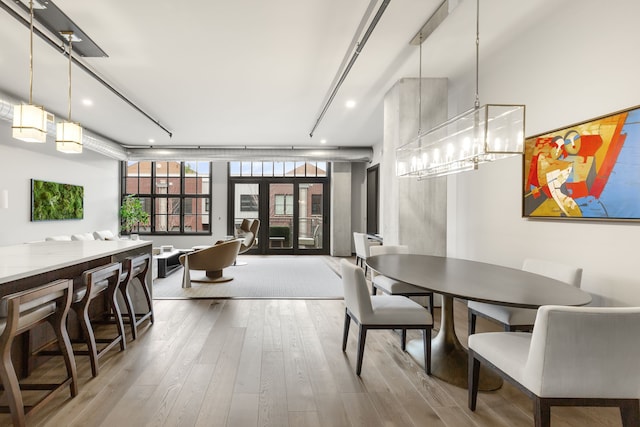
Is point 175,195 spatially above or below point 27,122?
below

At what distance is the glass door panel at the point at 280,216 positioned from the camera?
9.88 meters

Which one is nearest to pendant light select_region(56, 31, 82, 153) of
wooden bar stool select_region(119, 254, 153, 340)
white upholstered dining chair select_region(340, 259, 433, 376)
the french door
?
wooden bar stool select_region(119, 254, 153, 340)

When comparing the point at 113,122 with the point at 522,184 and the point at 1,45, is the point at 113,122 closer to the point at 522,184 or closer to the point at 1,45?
the point at 1,45

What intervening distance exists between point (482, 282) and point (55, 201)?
7.18 meters

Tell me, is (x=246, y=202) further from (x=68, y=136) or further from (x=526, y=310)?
(x=526, y=310)

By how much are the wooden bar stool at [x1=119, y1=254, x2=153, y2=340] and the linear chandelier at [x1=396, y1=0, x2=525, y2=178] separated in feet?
9.08

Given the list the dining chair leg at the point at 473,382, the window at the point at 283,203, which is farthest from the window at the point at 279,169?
the dining chair leg at the point at 473,382

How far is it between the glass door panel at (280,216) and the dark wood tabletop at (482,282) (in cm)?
672

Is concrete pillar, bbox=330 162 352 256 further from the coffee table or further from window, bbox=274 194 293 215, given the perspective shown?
the coffee table

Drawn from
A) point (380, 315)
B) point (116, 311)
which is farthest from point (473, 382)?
point (116, 311)

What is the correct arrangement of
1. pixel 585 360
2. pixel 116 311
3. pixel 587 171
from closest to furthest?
pixel 585 360 → pixel 587 171 → pixel 116 311

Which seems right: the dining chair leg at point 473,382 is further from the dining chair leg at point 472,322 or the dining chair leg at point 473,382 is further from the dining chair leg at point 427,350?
the dining chair leg at point 472,322

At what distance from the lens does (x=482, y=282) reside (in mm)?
2428

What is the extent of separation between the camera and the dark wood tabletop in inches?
78.6
